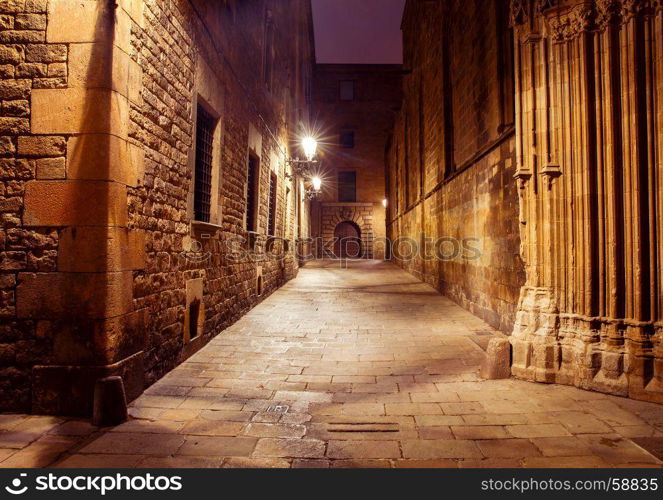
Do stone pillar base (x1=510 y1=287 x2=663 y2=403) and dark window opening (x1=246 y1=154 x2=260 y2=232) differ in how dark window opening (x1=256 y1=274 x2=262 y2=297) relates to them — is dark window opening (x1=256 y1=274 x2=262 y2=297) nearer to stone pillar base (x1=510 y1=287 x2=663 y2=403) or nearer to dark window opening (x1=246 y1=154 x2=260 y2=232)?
dark window opening (x1=246 y1=154 x2=260 y2=232)

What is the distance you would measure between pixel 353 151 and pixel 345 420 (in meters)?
27.5

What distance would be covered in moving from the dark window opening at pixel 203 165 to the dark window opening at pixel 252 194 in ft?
7.33

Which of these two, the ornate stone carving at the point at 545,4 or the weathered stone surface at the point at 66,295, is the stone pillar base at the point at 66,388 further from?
the ornate stone carving at the point at 545,4

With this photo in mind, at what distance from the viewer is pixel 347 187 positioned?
28344 mm

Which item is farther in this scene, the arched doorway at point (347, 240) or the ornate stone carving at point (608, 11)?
the arched doorway at point (347, 240)

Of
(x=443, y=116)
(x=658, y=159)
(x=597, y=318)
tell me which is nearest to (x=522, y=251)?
(x=597, y=318)

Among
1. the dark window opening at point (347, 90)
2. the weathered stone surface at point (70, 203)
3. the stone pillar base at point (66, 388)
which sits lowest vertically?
the stone pillar base at point (66, 388)

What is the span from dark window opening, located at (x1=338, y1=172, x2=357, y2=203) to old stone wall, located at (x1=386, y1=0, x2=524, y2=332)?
42.2 feet

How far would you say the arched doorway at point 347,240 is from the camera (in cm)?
2818

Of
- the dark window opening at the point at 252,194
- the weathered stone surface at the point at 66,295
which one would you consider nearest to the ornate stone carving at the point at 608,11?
the weathered stone surface at the point at 66,295

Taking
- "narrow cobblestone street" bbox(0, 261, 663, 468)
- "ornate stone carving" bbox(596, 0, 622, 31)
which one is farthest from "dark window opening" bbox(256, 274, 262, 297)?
"ornate stone carving" bbox(596, 0, 622, 31)

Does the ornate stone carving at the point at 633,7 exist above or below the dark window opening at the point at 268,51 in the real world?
below

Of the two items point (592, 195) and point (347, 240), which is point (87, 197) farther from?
point (347, 240)
